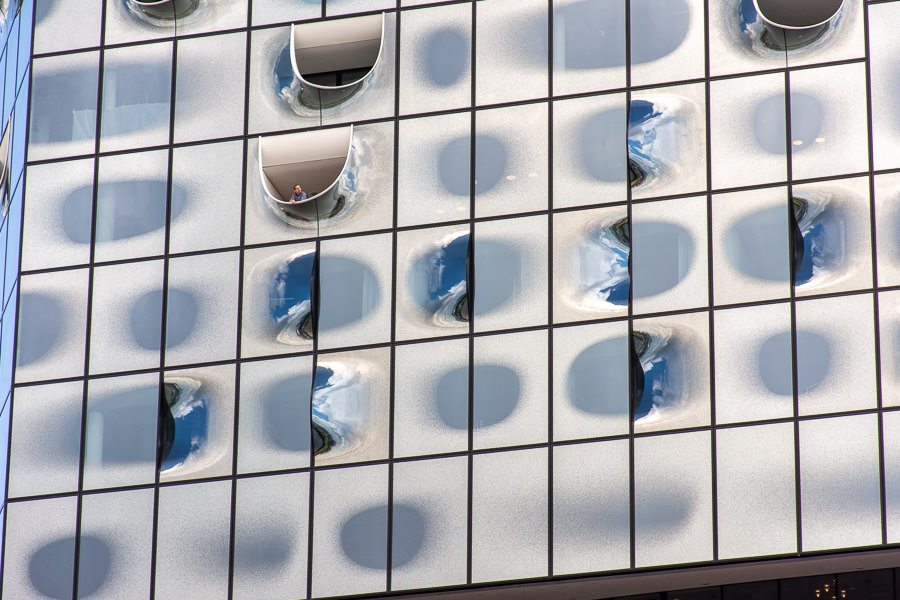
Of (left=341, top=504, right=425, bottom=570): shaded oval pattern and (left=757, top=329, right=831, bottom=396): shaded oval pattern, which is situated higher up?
(left=757, top=329, right=831, bottom=396): shaded oval pattern

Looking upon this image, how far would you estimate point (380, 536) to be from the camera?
3578cm

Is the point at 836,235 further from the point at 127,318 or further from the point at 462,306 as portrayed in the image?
the point at 127,318

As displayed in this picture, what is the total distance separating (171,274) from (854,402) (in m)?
15.6

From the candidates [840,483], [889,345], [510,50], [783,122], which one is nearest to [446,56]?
[510,50]

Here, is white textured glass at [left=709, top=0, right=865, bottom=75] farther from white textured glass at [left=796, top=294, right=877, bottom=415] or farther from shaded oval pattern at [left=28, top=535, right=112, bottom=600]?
shaded oval pattern at [left=28, top=535, right=112, bottom=600]

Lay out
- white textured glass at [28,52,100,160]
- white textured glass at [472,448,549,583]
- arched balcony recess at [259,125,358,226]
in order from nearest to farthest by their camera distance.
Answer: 1. white textured glass at [472,448,549,583]
2. arched balcony recess at [259,125,358,226]
3. white textured glass at [28,52,100,160]

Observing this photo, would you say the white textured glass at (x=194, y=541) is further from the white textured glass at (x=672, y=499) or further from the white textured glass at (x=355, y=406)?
the white textured glass at (x=672, y=499)

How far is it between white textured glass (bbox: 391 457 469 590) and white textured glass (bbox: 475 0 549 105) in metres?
8.57

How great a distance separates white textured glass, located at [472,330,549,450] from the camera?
35.8 meters

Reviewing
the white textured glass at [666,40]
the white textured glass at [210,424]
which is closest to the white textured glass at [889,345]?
the white textured glass at [666,40]

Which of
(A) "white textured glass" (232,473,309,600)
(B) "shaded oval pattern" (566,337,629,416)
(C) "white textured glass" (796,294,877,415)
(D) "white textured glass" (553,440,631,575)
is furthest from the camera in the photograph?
(A) "white textured glass" (232,473,309,600)

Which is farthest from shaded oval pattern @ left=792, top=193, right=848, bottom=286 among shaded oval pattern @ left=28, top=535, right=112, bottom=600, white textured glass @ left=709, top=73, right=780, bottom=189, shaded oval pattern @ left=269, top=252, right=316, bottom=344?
shaded oval pattern @ left=28, top=535, right=112, bottom=600

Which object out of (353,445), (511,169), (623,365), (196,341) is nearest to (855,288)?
(623,365)

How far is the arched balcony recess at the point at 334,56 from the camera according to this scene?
1550 inches
